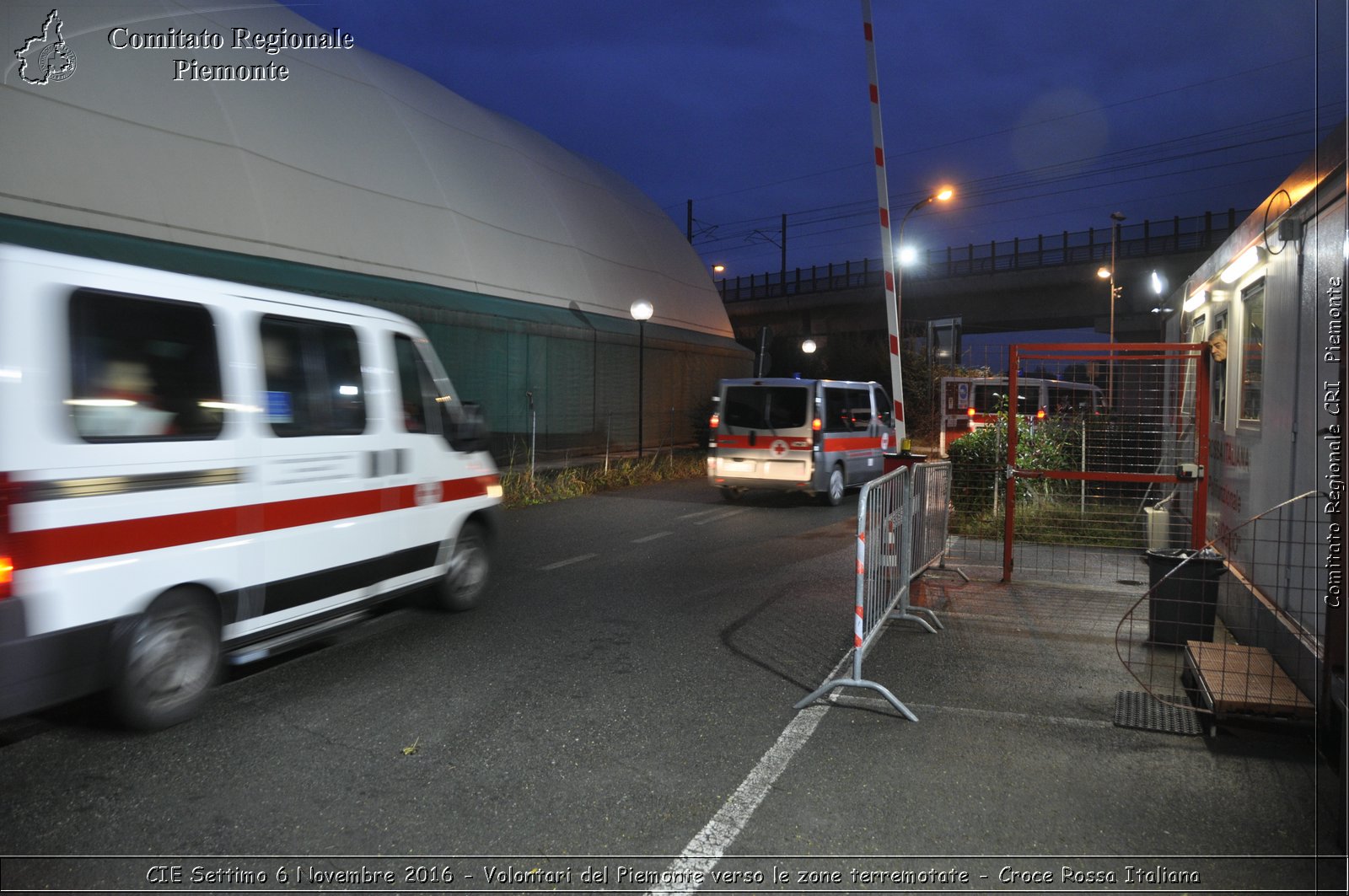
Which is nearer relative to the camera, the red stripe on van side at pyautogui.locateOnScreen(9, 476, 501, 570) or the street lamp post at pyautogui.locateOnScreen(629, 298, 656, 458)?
the red stripe on van side at pyautogui.locateOnScreen(9, 476, 501, 570)

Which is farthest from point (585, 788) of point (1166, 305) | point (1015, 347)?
point (1166, 305)

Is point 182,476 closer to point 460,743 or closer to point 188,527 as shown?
point 188,527

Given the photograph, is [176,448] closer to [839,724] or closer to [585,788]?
[585,788]

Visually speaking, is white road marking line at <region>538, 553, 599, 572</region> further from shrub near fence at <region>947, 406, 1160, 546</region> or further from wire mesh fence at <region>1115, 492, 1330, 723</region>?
wire mesh fence at <region>1115, 492, 1330, 723</region>

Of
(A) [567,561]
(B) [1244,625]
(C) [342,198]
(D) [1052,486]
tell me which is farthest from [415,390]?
(C) [342,198]

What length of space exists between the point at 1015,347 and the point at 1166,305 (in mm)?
6661

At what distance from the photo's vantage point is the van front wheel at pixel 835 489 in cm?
1460

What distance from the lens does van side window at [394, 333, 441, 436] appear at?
638cm

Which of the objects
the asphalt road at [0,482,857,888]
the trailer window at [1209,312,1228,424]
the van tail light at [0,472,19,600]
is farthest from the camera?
the trailer window at [1209,312,1228,424]

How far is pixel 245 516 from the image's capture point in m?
4.94

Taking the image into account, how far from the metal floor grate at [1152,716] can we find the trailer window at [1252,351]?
2.35m

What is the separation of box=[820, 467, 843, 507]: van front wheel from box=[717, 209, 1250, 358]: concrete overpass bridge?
1789 cm

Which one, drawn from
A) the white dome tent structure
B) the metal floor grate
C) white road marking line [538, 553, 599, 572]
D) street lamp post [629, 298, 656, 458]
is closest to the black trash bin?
the metal floor grate

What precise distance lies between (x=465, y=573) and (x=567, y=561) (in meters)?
2.31
